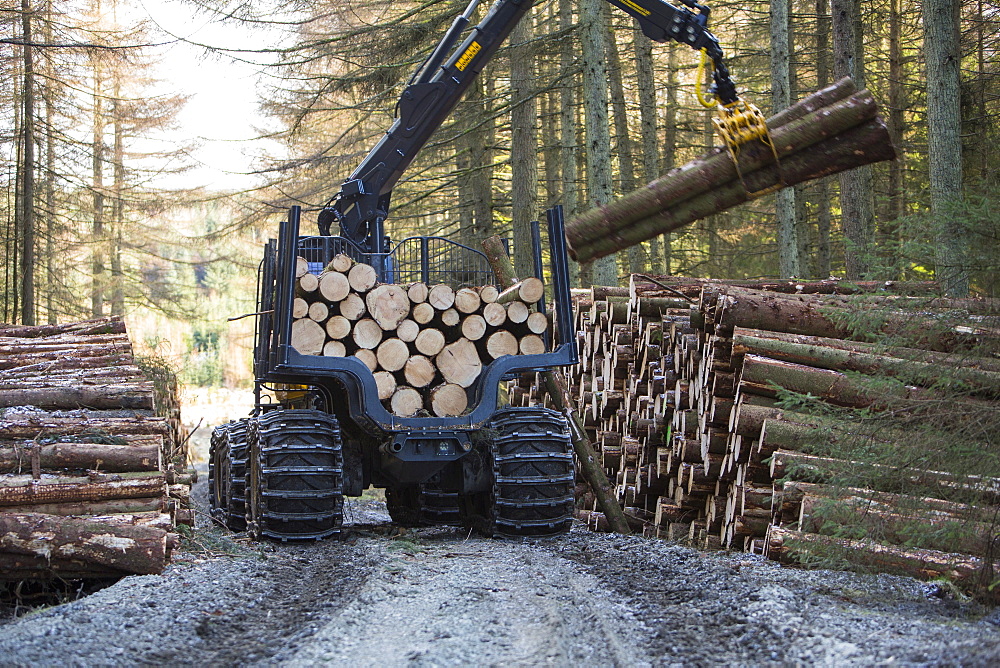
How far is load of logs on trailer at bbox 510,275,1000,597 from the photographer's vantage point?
17.1 ft

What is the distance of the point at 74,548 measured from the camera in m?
5.86

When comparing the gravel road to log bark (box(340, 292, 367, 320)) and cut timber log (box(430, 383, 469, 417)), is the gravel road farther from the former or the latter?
log bark (box(340, 292, 367, 320))

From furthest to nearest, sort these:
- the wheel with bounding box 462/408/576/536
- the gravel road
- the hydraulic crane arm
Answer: the hydraulic crane arm → the wheel with bounding box 462/408/576/536 → the gravel road

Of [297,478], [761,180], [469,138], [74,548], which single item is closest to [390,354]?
[297,478]

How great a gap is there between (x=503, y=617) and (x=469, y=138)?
50.6 ft

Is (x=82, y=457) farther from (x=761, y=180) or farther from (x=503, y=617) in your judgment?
(x=761, y=180)

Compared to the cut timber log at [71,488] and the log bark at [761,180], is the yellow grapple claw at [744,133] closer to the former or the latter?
the log bark at [761,180]

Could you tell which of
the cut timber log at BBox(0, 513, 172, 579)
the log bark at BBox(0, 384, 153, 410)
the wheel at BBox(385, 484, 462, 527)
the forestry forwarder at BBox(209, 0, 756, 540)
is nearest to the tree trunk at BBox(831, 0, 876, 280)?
the forestry forwarder at BBox(209, 0, 756, 540)

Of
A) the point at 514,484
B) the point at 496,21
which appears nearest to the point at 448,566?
the point at 514,484

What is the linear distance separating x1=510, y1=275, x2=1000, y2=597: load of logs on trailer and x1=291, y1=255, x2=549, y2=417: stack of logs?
5.35ft

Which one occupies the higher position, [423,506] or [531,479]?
[531,479]

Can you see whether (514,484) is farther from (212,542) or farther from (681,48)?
(681,48)

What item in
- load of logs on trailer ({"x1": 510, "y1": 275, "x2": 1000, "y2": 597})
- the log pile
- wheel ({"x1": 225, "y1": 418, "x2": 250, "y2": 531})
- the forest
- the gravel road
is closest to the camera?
the gravel road

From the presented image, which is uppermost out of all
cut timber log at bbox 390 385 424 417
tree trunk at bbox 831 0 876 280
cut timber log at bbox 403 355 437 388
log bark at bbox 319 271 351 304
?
tree trunk at bbox 831 0 876 280
